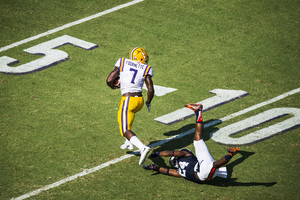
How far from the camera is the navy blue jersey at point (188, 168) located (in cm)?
653

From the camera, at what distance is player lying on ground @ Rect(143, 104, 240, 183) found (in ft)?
20.8

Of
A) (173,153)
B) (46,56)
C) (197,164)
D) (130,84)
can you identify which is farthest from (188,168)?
(46,56)

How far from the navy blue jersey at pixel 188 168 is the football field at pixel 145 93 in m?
0.17

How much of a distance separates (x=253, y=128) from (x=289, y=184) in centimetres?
195

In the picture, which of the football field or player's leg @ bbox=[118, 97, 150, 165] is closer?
the football field

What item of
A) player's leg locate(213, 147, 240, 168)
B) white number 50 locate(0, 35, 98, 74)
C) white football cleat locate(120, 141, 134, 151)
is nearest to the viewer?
player's leg locate(213, 147, 240, 168)

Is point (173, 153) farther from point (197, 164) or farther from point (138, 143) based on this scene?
point (138, 143)

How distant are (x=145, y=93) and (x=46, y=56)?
3.62 m

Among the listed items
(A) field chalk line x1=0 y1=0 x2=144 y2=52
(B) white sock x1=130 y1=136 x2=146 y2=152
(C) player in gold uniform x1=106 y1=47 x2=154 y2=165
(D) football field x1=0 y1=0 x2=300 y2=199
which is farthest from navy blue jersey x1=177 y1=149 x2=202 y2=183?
(A) field chalk line x1=0 y1=0 x2=144 y2=52

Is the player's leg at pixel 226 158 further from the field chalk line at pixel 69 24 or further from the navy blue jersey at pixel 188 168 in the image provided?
the field chalk line at pixel 69 24

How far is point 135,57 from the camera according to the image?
7477 mm

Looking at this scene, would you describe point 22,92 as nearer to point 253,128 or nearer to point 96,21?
point 96,21

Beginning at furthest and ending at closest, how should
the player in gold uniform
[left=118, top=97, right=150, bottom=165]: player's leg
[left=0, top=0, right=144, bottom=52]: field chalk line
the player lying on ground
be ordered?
1. [left=0, top=0, right=144, bottom=52]: field chalk line
2. the player in gold uniform
3. [left=118, top=97, right=150, bottom=165]: player's leg
4. the player lying on ground

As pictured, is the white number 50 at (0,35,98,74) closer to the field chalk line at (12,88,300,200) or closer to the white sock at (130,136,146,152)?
the field chalk line at (12,88,300,200)
